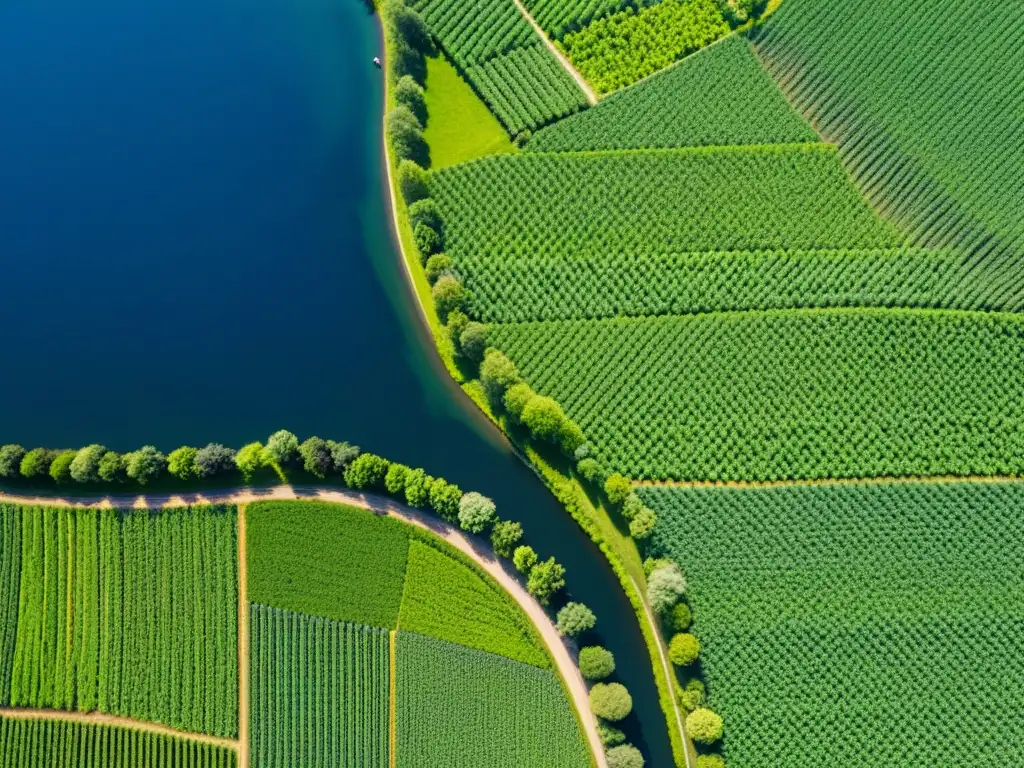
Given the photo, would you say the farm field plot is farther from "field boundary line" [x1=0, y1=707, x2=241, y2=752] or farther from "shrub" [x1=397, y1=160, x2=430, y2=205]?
"field boundary line" [x1=0, y1=707, x2=241, y2=752]

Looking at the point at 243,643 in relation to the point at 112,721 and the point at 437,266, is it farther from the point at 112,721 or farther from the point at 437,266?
the point at 437,266

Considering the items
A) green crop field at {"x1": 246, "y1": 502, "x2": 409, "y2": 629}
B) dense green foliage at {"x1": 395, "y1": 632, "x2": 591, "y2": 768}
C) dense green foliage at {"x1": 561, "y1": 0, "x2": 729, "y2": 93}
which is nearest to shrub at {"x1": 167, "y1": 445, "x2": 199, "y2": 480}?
green crop field at {"x1": 246, "y1": 502, "x2": 409, "y2": 629}

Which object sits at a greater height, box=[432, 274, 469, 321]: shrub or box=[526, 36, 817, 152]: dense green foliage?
box=[526, 36, 817, 152]: dense green foliage

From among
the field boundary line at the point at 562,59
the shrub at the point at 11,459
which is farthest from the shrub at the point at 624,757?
the field boundary line at the point at 562,59

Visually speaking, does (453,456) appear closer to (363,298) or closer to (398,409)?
(398,409)

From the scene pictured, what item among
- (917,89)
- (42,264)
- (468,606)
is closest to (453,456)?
(468,606)

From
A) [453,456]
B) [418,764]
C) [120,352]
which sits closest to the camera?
[418,764]

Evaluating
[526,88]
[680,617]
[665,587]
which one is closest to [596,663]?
[680,617]
